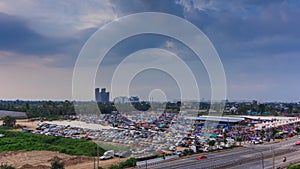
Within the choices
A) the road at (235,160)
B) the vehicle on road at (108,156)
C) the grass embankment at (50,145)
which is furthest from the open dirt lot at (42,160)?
the road at (235,160)

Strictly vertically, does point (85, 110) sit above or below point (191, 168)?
above

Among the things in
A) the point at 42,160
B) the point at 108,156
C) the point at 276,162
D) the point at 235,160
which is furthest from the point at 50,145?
the point at 276,162

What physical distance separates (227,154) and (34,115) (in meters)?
22.6

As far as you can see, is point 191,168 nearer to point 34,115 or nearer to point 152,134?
point 152,134

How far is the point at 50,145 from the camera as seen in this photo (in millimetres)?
13789

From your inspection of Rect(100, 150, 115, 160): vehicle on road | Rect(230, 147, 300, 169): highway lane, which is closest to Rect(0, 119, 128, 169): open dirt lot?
Rect(100, 150, 115, 160): vehicle on road

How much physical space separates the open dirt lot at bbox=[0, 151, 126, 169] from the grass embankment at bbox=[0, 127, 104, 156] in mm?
624

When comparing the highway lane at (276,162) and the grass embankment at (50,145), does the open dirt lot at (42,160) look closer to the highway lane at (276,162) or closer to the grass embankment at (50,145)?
the grass embankment at (50,145)

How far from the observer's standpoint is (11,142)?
14016mm

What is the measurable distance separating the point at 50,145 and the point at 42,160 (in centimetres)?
328

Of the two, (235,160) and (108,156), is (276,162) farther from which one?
(108,156)

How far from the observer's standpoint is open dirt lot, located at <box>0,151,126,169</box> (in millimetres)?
9578

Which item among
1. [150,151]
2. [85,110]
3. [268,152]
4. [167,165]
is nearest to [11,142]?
[150,151]

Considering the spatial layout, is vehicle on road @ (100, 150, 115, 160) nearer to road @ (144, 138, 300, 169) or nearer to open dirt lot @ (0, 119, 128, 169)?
open dirt lot @ (0, 119, 128, 169)
